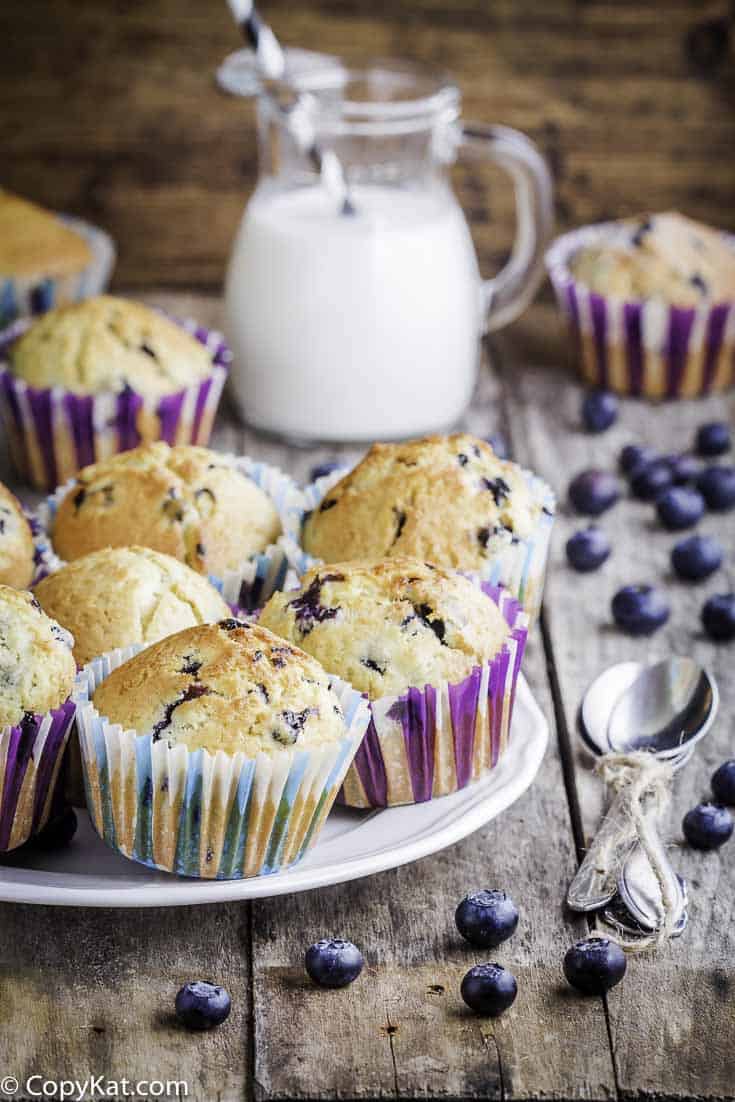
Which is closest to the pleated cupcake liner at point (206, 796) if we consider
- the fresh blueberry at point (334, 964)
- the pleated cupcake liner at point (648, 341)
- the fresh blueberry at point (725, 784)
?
the fresh blueberry at point (334, 964)

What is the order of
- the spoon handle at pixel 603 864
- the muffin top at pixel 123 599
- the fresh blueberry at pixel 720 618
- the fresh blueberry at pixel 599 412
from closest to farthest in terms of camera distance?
the spoon handle at pixel 603 864 < the muffin top at pixel 123 599 < the fresh blueberry at pixel 720 618 < the fresh blueberry at pixel 599 412

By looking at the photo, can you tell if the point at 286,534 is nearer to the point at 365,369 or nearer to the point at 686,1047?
the point at 365,369

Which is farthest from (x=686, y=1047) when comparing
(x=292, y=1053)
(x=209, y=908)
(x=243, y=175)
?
(x=243, y=175)

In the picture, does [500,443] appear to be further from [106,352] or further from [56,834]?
[56,834]

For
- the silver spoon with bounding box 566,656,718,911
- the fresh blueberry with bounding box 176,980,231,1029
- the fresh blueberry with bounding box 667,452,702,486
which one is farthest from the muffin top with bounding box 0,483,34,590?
the fresh blueberry with bounding box 667,452,702,486

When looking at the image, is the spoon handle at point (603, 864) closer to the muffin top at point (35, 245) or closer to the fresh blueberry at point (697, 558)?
the fresh blueberry at point (697, 558)

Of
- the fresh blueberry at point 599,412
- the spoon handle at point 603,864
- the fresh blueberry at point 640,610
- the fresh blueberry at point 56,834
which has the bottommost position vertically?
the fresh blueberry at point 599,412

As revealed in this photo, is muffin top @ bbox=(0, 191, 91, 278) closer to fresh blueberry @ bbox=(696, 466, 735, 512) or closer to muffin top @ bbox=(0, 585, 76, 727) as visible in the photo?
fresh blueberry @ bbox=(696, 466, 735, 512)
